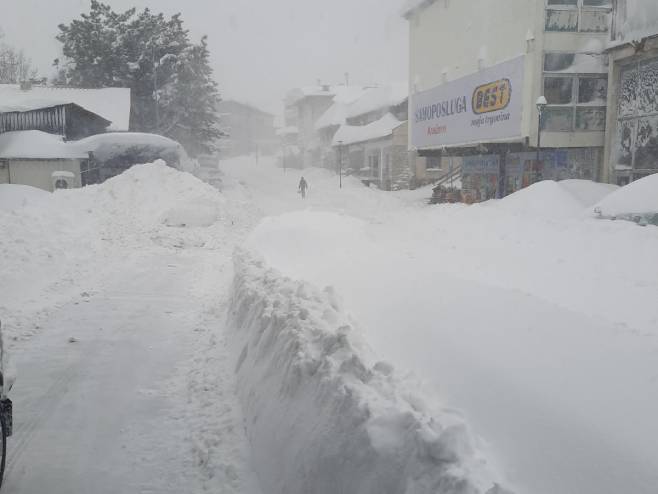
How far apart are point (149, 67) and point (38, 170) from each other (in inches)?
621

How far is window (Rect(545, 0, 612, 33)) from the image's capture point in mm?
18109

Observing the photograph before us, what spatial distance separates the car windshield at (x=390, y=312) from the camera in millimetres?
3045

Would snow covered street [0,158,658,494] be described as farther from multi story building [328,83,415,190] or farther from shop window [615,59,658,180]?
multi story building [328,83,415,190]

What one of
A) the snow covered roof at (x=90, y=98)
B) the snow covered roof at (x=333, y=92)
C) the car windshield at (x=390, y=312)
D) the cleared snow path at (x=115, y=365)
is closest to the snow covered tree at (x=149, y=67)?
the snow covered roof at (x=90, y=98)

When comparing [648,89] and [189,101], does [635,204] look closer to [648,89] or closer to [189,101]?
[648,89]

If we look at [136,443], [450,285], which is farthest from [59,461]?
[450,285]

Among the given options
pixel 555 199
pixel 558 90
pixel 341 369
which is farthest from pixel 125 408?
pixel 558 90

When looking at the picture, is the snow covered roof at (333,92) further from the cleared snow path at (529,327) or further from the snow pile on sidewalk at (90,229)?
the cleared snow path at (529,327)

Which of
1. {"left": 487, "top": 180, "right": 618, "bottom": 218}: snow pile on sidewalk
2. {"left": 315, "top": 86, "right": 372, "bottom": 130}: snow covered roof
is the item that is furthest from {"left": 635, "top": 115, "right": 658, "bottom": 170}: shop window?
{"left": 315, "top": 86, "right": 372, "bottom": 130}: snow covered roof

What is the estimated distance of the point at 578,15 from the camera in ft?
60.2

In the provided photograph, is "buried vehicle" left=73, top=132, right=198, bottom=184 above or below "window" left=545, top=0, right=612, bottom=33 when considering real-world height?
below

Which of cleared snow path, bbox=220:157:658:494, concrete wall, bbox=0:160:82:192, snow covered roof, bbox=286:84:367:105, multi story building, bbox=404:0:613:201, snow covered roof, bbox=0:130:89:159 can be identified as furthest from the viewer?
snow covered roof, bbox=286:84:367:105

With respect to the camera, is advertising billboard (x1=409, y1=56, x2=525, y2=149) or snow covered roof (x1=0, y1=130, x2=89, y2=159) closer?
advertising billboard (x1=409, y1=56, x2=525, y2=149)

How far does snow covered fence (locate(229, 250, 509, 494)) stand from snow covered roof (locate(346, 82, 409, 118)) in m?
35.3
